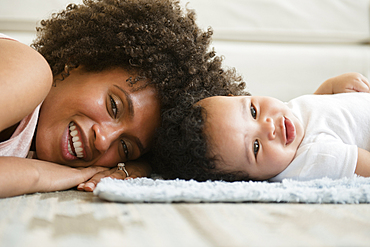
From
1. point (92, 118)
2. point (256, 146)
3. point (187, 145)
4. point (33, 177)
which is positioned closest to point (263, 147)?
point (256, 146)

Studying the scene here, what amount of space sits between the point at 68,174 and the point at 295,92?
4.31ft

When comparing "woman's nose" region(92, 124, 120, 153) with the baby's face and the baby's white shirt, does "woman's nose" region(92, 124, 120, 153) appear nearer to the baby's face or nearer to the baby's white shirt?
the baby's face

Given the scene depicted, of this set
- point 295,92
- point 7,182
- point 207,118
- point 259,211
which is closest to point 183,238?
point 259,211

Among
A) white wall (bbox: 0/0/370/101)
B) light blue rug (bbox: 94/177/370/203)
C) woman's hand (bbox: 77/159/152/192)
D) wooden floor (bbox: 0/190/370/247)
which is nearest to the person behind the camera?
wooden floor (bbox: 0/190/370/247)

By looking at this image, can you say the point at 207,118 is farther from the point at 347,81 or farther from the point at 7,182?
the point at 347,81

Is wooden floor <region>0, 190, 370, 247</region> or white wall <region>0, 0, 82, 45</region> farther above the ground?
white wall <region>0, 0, 82, 45</region>

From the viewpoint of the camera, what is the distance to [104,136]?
2.71 ft

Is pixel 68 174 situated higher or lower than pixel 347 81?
lower

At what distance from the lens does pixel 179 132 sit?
35.7 inches

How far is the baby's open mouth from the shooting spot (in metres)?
0.90

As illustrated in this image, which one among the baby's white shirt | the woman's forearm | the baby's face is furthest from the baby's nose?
the woman's forearm

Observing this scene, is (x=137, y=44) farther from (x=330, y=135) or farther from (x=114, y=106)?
(x=330, y=135)

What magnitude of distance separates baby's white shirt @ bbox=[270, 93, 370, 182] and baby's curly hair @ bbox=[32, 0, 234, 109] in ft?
1.10

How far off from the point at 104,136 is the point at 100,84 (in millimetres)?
144
